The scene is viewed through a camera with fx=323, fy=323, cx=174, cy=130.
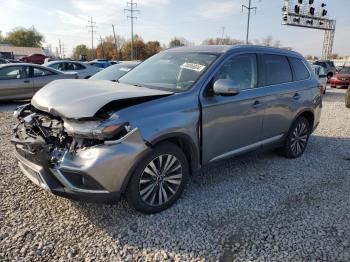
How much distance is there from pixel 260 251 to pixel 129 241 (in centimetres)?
122

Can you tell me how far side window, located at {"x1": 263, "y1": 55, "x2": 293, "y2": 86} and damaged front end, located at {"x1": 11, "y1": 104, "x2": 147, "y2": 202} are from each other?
8.24ft

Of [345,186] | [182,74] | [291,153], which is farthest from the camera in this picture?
[291,153]

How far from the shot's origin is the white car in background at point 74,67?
1446 cm

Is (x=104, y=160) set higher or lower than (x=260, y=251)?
higher

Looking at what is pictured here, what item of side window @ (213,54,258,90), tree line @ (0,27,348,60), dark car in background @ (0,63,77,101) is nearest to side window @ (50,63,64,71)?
dark car in background @ (0,63,77,101)

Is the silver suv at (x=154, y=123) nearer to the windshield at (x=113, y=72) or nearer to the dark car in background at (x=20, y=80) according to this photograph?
the windshield at (x=113, y=72)

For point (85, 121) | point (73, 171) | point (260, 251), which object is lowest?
point (260, 251)

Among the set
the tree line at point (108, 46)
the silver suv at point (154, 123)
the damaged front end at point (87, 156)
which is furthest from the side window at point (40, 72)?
the tree line at point (108, 46)

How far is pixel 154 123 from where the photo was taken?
3215 mm

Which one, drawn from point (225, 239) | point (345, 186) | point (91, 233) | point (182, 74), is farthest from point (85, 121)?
point (345, 186)

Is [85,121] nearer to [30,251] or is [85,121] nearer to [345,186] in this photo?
[30,251]

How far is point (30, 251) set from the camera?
113 inches

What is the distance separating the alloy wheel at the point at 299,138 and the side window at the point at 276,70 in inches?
36.1

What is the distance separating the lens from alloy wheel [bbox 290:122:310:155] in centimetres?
552
